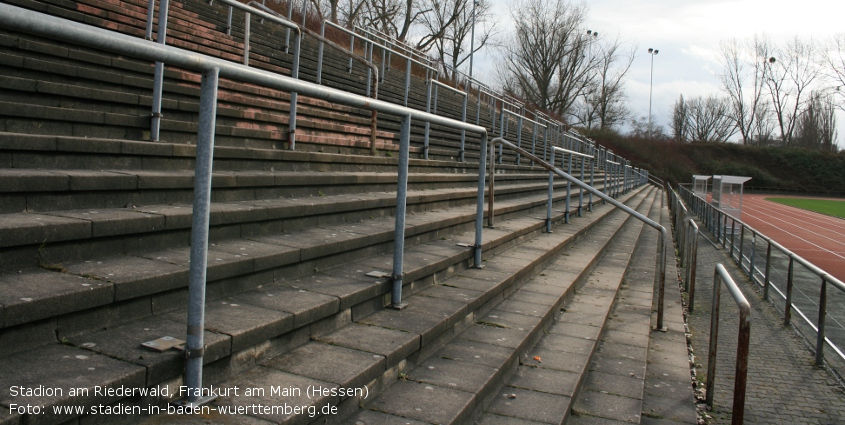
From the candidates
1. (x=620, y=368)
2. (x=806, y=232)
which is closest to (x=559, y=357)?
(x=620, y=368)

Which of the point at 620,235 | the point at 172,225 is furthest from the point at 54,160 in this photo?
the point at 620,235

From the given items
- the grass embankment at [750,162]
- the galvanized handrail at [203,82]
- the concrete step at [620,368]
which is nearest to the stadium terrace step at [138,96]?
the galvanized handrail at [203,82]

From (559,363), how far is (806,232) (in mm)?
25024

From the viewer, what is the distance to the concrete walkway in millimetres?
4105

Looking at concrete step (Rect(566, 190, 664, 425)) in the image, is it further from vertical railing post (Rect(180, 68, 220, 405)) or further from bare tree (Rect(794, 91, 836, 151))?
bare tree (Rect(794, 91, 836, 151))

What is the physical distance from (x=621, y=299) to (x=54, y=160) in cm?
491

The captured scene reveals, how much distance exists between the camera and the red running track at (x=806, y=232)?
16500 millimetres

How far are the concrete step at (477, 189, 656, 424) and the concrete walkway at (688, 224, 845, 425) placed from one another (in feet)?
2.77

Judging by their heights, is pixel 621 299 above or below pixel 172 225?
below

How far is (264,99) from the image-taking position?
20.6 feet

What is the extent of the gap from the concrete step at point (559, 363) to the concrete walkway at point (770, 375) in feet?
2.77

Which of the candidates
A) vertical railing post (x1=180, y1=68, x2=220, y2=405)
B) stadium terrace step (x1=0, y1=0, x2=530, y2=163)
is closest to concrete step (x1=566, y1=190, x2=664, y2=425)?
vertical railing post (x1=180, y1=68, x2=220, y2=405)

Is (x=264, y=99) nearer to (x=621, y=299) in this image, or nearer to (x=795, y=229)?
(x=621, y=299)

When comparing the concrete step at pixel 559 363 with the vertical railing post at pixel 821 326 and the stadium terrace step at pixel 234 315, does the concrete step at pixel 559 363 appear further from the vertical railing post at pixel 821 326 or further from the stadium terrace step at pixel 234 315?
the vertical railing post at pixel 821 326
